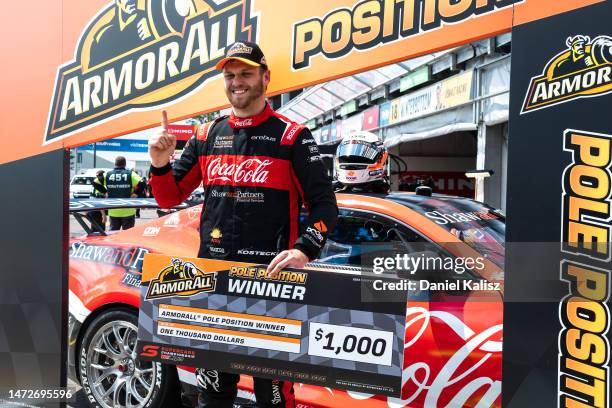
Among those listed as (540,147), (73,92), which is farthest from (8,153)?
(540,147)

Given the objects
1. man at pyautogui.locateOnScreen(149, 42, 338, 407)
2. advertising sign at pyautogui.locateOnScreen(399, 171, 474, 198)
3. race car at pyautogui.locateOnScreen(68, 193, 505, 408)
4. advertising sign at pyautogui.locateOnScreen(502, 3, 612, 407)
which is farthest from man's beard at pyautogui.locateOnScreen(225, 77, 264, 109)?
advertising sign at pyautogui.locateOnScreen(399, 171, 474, 198)

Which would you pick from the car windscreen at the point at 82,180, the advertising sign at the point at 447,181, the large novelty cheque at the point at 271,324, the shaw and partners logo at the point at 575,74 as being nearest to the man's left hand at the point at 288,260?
the large novelty cheque at the point at 271,324

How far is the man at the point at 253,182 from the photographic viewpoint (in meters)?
2.42

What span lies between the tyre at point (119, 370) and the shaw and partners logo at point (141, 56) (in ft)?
3.66

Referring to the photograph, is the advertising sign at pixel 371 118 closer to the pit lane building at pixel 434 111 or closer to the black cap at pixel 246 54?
the pit lane building at pixel 434 111

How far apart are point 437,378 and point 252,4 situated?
1.87m

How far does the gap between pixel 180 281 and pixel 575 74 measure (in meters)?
1.66

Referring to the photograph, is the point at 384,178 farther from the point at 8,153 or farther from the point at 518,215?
the point at 8,153

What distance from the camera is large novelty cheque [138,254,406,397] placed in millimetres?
2238

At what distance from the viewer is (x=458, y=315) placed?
2.68m

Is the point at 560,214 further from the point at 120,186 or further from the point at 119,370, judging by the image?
the point at 120,186

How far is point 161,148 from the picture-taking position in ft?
8.14

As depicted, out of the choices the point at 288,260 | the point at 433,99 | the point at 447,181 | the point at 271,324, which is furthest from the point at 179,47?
the point at 447,181

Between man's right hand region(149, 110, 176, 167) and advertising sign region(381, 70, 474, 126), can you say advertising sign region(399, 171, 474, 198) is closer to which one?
advertising sign region(381, 70, 474, 126)
